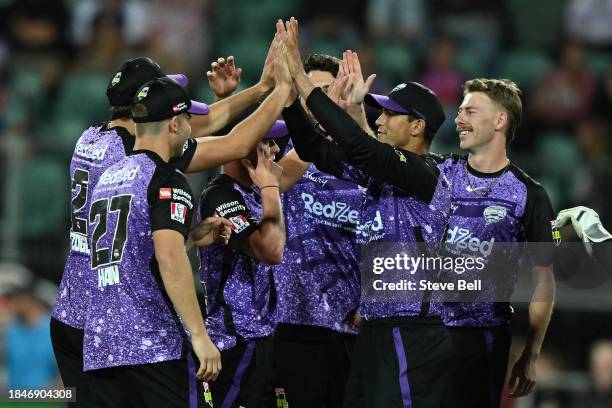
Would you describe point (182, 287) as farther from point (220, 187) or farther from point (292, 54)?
point (292, 54)

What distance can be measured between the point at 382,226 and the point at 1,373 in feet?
17.5

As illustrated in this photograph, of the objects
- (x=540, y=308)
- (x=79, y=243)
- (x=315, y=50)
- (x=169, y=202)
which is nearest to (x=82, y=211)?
(x=79, y=243)

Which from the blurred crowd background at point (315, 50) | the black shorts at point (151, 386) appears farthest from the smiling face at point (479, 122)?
the blurred crowd background at point (315, 50)

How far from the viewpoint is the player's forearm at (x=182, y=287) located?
531 cm

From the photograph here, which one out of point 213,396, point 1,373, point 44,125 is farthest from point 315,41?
point 213,396

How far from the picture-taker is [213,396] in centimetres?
624

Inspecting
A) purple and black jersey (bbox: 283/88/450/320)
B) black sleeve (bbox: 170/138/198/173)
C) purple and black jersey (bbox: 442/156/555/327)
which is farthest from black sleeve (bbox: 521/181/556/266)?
black sleeve (bbox: 170/138/198/173)

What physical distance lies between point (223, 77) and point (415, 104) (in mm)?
1216

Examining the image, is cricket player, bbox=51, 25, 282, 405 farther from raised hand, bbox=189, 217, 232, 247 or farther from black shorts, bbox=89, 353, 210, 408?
black shorts, bbox=89, 353, 210, 408

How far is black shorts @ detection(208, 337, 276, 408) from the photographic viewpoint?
246 inches

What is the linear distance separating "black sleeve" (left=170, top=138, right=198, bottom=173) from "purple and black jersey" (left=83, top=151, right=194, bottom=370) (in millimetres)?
373

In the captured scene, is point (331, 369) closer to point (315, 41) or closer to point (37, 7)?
point (315, 41)

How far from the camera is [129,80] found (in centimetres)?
626

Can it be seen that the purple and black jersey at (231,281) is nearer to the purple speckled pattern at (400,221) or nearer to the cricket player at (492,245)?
the purple speckled pattern at (400,221)
